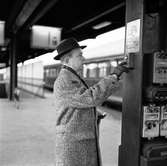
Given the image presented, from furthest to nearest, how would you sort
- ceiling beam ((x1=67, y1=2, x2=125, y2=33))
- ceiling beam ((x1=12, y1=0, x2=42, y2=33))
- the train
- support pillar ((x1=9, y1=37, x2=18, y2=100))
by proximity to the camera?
1. support pillar ((x1=9, y1=37, x2=18, y2=100))
2. the train
3. ceiling beam ((x1=67, y1=2, x2=125, y2=33))
4. ceiling beam ((x1=12, y1=0, x2=42, y2=33))

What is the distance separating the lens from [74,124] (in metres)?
1.84

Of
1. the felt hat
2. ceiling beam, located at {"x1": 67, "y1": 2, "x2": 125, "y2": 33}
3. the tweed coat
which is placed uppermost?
ceiling beam, located at {"x1": 67, "y1": 2, "x2": 125, "y2": 33}

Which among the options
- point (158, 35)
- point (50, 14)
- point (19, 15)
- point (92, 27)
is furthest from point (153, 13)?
point (92, 27)

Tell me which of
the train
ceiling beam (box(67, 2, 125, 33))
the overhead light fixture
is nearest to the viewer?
ceiling beam (box(67, 2, 125, 33))

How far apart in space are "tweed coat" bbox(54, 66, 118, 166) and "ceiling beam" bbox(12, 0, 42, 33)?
5565mm

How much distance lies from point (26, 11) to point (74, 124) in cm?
710

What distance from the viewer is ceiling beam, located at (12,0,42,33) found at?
711cm

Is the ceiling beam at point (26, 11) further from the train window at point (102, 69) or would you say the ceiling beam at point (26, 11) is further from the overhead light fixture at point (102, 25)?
the overhead light fixture at point (102, 25)

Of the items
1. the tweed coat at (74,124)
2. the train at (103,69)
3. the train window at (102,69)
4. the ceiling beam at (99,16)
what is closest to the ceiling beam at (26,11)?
the ceiling beam at (99,16)

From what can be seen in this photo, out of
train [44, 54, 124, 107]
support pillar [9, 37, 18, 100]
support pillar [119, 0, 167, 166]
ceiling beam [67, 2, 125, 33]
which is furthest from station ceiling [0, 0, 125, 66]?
support pillar [119, 0, 167, 166]

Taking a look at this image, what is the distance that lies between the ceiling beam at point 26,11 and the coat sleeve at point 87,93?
5589mm

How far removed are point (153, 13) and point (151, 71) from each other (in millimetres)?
518

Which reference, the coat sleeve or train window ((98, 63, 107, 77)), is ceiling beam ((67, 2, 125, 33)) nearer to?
train window ((98, 63, 107, 77))

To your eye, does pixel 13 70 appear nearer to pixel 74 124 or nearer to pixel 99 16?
pixel 99 16
